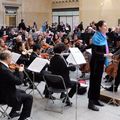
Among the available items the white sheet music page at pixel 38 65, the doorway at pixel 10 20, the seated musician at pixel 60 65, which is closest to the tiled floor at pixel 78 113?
the seated musician at pixel 60 65

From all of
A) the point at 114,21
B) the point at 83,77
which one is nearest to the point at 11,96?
the point at 83,77

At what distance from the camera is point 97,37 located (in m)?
5.42

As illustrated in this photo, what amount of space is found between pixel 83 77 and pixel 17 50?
2.19 meters

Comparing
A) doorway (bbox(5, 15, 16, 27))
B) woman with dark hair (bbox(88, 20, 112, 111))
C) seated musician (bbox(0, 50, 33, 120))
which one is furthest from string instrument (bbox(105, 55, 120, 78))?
doorway (bbox(5, 15, 16, 27))

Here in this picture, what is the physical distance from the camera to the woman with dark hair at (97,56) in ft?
17.8

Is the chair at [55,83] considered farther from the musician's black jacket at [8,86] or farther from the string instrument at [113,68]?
the string instrument at [113,68]

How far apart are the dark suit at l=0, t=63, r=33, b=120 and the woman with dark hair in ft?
5.06

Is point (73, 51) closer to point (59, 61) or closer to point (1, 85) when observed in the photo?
point (59, 61)

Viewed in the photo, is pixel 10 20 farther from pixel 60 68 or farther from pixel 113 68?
pixel 60 68

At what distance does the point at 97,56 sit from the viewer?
215 inches

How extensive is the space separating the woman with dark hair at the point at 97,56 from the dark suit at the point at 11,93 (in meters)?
1.54

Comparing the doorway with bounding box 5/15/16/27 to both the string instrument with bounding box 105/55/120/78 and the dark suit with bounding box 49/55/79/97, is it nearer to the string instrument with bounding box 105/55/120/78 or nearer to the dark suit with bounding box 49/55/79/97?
the string instrument with bounding box 105/55/120/78

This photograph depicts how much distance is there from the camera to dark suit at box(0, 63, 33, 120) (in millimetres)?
4344

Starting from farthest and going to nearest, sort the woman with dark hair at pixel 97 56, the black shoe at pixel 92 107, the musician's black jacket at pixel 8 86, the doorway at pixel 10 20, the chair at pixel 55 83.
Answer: the doorway at pixel 10 20 → the black shoe at pixel 92 107 → the woman with dark hair at pixel 97 56 → the chair at pixel 55 83 → the musician's black jacket at pixel 8 86
